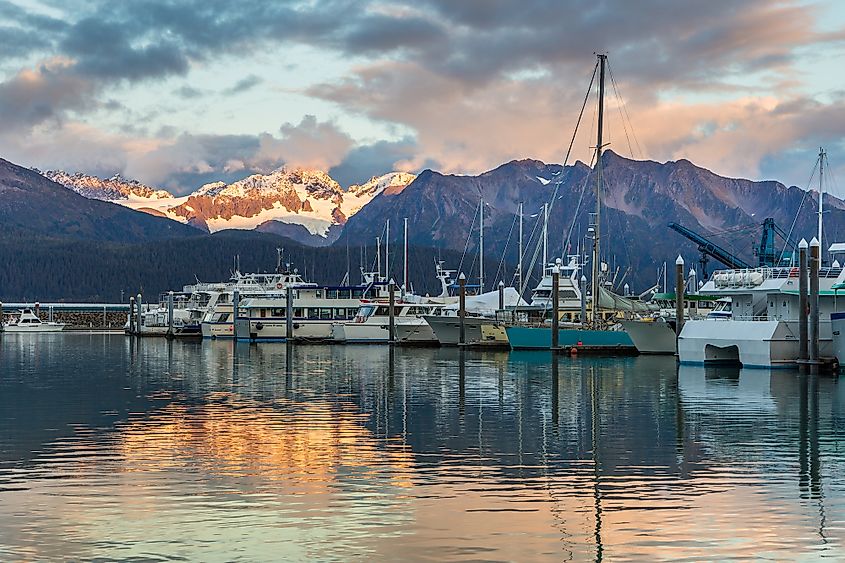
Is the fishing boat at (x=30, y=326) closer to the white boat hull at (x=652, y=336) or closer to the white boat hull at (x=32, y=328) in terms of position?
the white boat hull at (x=32, y=328)

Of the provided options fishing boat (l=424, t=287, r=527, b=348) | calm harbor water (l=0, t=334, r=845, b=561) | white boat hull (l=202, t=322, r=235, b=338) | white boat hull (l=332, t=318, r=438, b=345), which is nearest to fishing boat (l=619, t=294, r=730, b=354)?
fishing boat (l=424, t=287, r=527, b=348)

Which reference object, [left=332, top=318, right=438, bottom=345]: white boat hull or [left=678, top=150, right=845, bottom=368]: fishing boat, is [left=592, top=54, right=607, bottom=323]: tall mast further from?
[left=332, top=318, right=438, bottom=345]: white boat hull

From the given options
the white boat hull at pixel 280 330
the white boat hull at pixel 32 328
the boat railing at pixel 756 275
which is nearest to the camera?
the boat railing at pixel 756 275

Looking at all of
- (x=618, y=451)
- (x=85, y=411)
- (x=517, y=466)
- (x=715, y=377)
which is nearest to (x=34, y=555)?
(x=517, y=466)

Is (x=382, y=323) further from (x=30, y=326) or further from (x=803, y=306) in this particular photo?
(x=30, y=326)

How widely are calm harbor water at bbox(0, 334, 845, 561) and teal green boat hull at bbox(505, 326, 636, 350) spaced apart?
29.3 metres

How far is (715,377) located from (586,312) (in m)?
35.0

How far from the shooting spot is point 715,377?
172 feet

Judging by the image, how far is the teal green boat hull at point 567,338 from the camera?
76250 millimetres

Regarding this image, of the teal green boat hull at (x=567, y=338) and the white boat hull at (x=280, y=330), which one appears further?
the white boat hull at (x=280, y=330)

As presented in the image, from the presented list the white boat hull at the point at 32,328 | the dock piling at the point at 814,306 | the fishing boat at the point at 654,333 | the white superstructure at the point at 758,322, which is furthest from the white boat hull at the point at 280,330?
the dock piling at the point at 814,306

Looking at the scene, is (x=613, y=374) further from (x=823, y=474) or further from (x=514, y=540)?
(x=514, y=540)

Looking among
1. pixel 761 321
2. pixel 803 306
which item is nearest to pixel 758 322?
pixel 761 321

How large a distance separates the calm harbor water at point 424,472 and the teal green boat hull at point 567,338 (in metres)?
29.3
